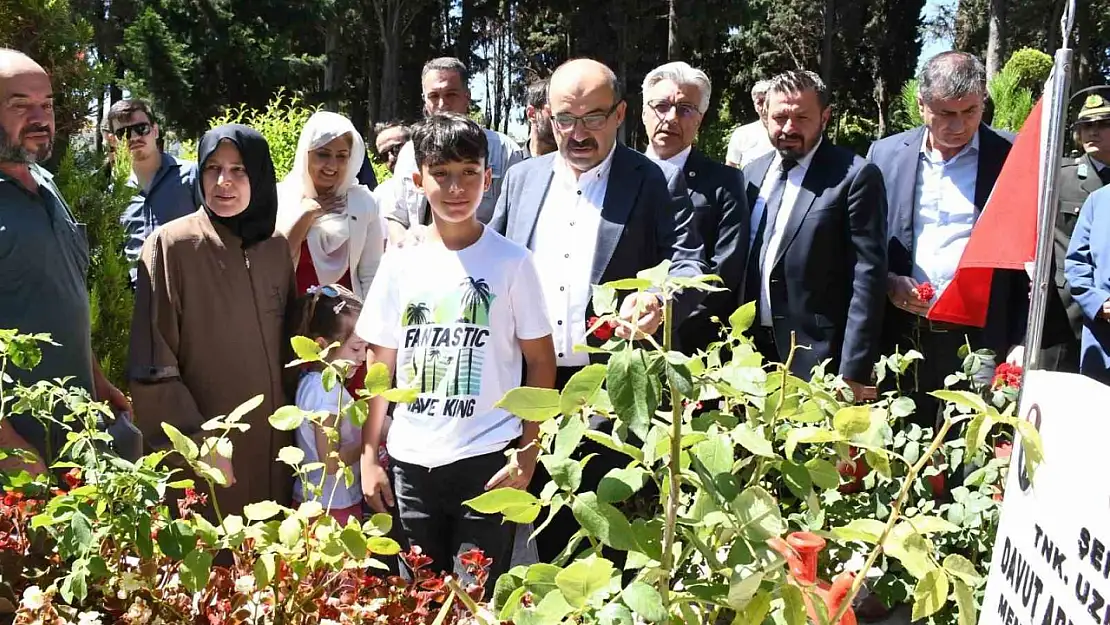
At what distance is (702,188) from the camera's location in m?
3.57

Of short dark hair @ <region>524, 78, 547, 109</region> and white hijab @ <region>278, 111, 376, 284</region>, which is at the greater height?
short dark hair @ <region>524, 78, 547, 109</region>

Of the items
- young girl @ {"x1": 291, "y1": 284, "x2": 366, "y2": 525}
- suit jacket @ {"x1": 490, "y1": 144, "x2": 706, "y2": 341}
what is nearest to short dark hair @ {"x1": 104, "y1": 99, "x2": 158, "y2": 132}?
young girl @ {"x1": 291, "y1": 284, "x2": 366, "y2": 525}

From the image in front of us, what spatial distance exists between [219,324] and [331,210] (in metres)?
1.20

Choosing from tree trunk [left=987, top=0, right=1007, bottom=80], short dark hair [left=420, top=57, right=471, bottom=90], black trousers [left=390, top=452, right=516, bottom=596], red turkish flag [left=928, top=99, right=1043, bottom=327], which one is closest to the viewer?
black trousers [left=390, top=452, right=516, bottom=596]

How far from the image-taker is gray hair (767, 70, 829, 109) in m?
3.65

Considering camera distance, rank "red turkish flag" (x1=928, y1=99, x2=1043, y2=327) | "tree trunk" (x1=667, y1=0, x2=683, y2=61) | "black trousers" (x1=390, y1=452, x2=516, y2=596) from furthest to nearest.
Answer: "tree trunk" (x1=667, y1=0, x2=683, y2=61) < "red turkish flag" (x1=928, y1=99, x2=1043, y2=327) < "black trousers" (x1=390, y1=452, x2=516, y2=596)

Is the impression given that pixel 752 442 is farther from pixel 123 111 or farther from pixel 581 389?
pixel 123 111

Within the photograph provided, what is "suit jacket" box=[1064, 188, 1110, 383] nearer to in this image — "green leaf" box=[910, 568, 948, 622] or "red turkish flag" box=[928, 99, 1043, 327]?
"red turkish flag" box=[928, 99, 1043, 327]

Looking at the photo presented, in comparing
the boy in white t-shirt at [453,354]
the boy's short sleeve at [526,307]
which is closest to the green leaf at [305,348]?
the boy in white t-shirt at [453,354]

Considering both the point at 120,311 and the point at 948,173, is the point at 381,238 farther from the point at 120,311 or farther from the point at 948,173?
the point at 948,173

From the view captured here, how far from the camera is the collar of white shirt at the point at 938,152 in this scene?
12.2ft

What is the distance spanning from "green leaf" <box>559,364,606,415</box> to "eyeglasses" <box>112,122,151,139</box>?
4157 millimetres

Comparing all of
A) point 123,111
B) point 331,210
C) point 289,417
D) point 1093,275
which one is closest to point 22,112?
point 331,210

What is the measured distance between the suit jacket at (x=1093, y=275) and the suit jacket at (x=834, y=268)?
0.71 m
